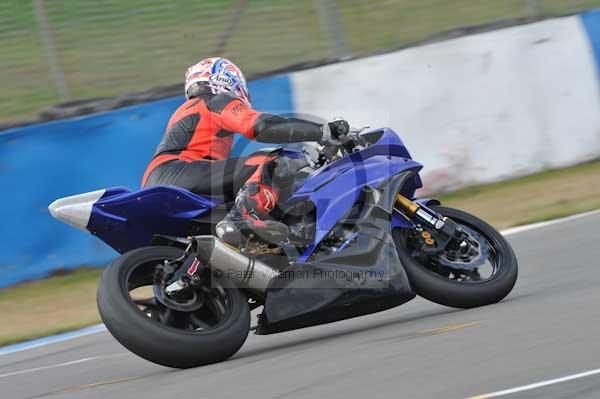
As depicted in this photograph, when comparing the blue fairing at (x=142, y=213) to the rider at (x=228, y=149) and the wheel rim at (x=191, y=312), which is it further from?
the wheel rim at (x=191, y=312)

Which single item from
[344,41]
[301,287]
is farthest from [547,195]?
[301,287]

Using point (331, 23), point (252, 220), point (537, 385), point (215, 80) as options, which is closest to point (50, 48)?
point (331, 23)

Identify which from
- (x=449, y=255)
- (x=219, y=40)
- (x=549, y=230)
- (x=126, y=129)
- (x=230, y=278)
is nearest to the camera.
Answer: (x=230, y=278)

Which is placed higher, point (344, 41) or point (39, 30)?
point (39, 30)

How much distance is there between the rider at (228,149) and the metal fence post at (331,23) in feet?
17.1

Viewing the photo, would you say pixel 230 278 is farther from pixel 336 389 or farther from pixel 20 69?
pixel 20 69

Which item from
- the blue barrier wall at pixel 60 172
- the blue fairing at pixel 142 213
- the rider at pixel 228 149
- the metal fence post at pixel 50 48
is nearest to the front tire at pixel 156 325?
the blue fairing at pixel 142 213

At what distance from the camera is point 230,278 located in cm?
588

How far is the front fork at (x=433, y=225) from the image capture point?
250 inches

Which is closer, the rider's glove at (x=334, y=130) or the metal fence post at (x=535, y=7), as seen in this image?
the rider's glove at (x=334, y=130)

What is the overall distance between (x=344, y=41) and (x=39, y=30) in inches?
126

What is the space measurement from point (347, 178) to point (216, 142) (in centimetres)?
80

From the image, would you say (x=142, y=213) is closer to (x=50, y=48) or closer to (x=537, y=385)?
(x=537, y=385)

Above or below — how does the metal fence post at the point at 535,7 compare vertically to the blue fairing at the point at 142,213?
below
